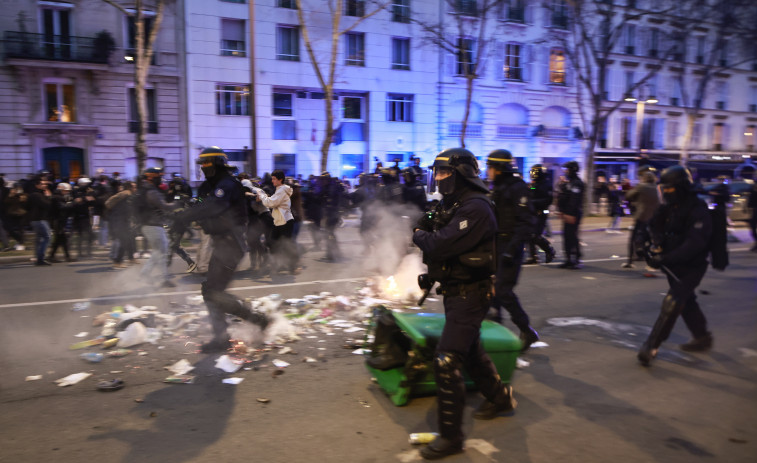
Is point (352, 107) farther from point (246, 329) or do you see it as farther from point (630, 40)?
point (246, 329)

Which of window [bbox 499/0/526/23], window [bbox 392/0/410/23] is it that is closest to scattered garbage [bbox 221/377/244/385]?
window [bbox 392/0/410/23]

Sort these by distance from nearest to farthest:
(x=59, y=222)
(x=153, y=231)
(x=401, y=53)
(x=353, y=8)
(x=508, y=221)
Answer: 1. (x=508, y=221)
2. (x=153, y=231)
3. (x=59, y=222)
4. (x=353, y=8)
5. (x=401, y=53)

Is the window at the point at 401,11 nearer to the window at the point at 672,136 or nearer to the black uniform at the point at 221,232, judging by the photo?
the window at the point at 672,136

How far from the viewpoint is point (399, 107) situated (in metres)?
28.6

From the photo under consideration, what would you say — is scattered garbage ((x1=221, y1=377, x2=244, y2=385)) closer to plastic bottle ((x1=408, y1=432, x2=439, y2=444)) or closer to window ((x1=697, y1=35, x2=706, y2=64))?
plastic bottle ((x1=408, y1=432, x2=439, y2=444))

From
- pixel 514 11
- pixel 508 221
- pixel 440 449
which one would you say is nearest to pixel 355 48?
pixel 514 11

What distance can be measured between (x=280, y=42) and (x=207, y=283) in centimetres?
2359

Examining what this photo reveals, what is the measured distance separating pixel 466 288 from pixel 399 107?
86.1ft

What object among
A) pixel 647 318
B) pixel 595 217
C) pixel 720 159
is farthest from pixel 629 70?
pixel 647 318

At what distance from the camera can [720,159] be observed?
38656mm

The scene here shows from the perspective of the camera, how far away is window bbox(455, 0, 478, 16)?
26.1 meters

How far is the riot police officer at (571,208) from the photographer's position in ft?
31.3

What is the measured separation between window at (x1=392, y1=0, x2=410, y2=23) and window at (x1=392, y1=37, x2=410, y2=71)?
3.22 feet

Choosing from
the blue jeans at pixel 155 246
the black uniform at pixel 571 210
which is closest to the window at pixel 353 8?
the black uniform at pixel 571 210
